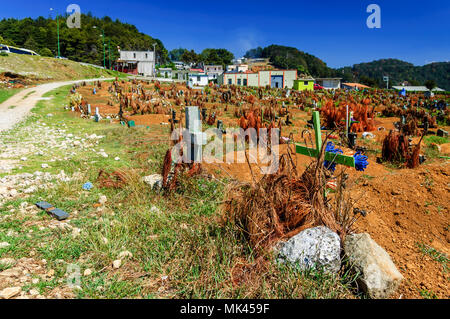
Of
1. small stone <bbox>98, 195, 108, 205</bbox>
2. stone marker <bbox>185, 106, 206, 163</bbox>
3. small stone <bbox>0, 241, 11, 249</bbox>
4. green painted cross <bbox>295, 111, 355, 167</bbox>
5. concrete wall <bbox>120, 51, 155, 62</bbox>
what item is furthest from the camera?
concrete wall <bbox>120, 51, 155, 62</bbox>

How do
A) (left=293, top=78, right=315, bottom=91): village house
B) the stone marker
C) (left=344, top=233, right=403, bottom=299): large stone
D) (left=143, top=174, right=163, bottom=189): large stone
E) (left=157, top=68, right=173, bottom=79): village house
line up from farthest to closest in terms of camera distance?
1. (left=157, top=68, right=173, bottom=79): village house
2. (left=293, top=78, right=315, bottom=91): village house
3. the stone marker
4. (left=143, top=174, right=163, bottom=189): large stone
5. (left=344, top=233, right=403, bottom=299): large stone

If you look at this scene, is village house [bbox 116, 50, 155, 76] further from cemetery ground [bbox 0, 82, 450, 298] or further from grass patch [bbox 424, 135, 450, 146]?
cemetery ground [bbox 0, 82, 450, 298]

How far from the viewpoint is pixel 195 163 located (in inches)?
181

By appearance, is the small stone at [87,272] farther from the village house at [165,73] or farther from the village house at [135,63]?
the village house at [135,63]

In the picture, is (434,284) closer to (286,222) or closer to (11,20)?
(286,222)

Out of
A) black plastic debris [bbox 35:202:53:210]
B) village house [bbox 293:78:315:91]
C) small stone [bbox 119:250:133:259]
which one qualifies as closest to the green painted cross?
small stone [bbox 119:250:133:259]

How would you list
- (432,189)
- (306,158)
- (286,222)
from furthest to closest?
(306,158), (432,189), (286,222)

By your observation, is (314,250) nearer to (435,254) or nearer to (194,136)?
(435,254)

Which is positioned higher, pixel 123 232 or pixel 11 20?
pixel 11 20

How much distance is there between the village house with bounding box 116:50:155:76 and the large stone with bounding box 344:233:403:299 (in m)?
69.0

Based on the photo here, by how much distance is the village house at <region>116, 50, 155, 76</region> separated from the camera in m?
66.8
